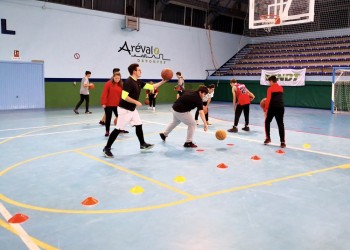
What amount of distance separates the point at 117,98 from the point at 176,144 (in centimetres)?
219

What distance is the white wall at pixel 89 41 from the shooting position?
16875mm

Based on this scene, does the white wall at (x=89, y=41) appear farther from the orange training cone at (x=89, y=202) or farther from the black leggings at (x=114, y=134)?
the orange training cone at (x=89, y=202)

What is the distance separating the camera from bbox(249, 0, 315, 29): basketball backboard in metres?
15.5

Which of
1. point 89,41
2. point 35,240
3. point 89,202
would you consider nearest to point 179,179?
point 89,202

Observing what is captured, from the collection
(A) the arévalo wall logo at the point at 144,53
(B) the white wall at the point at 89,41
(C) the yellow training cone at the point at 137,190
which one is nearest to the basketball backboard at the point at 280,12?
(A) the arévalo wall logo at the point at 144,53

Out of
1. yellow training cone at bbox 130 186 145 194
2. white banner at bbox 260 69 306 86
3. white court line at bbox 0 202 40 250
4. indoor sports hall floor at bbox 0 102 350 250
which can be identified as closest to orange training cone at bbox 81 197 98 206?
indoor sports hall floor at bbox 0 102 350 250

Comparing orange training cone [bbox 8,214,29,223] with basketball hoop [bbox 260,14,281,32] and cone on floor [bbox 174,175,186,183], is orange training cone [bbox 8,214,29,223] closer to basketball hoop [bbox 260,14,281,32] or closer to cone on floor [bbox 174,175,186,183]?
cone on floor [bbox 174,175,186,183]

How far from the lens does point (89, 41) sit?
761 inches

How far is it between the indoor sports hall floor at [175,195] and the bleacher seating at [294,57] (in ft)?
45.8

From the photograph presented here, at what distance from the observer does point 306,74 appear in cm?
2055

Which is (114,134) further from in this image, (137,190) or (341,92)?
(341,92)

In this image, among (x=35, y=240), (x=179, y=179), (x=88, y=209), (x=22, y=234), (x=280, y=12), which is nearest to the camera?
(x=35, y=240)

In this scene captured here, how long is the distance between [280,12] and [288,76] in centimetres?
584

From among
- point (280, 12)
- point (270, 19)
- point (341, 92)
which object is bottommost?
point (341, 92)
